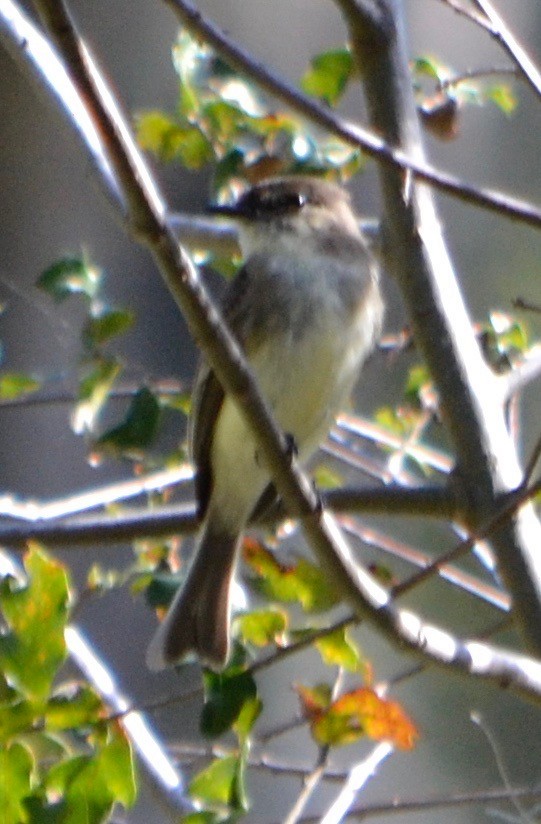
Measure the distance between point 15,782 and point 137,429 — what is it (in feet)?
3.74

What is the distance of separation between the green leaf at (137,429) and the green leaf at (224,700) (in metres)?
0.77

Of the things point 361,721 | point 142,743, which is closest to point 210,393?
point 142,743

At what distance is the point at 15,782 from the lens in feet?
5.69

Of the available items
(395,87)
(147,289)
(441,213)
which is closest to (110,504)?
(395,87)

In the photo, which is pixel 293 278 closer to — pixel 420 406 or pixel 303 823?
pixel 420 406

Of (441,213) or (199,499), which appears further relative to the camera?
(441,213)

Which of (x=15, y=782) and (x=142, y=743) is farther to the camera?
(x=142, y=743)

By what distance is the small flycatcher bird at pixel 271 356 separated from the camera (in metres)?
2.95

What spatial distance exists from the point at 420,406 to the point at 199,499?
0.64 metres

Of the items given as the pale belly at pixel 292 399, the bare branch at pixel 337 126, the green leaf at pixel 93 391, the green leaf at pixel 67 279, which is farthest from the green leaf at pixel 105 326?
the bare branch at pixel 337 126

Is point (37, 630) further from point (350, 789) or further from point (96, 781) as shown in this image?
point (350, 789)

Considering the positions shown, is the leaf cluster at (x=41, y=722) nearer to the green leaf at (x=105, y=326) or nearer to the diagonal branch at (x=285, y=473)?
the diagonal branch at (x=285, y=473)

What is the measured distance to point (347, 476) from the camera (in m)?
4.41

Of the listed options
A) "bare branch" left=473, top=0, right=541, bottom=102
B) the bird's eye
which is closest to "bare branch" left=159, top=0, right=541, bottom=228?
"bare branch" left=473, top=0, right=541, bottom=102
